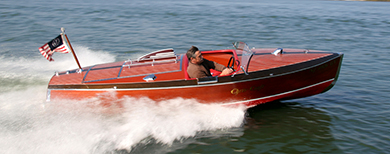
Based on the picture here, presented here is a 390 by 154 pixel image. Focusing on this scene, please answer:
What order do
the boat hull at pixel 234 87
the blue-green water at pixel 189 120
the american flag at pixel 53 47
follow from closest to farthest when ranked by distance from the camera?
the blue-green water at pixel 189 120
the boat hull at pixel 234 87
the american flag at pixel 53 47

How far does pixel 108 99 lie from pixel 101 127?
0.53m

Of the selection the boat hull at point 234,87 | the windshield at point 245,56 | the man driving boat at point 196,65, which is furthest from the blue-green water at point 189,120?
the windshield at point 245,56

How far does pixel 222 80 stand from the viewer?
500 centimetres

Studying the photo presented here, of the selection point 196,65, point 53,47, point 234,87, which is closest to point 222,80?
→ point 234,87

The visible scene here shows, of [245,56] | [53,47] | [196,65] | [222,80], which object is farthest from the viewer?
[245,56]

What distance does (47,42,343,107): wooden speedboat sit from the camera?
16.5ft

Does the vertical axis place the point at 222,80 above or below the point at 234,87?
above

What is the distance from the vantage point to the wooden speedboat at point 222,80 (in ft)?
16.5

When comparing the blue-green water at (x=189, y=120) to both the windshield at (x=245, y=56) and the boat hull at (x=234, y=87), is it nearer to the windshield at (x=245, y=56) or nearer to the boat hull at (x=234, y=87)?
the boat hull at (x=234, y=87)

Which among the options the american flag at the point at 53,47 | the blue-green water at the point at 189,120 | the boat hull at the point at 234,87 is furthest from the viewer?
the american flag at the point at 53,47

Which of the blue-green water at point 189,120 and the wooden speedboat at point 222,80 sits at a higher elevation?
the wooden speedboat at point 222,80

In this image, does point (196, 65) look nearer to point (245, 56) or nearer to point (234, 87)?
point (234, 87)

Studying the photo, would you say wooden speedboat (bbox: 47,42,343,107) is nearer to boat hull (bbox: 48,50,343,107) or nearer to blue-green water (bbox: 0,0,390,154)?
boat hull (bbox: 48,50,343,107)

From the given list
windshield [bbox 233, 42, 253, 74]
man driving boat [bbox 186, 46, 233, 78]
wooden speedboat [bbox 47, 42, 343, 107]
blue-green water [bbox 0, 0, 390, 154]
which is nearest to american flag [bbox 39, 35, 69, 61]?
wooden speedboat [bbox 47, 42, 343, 107]
